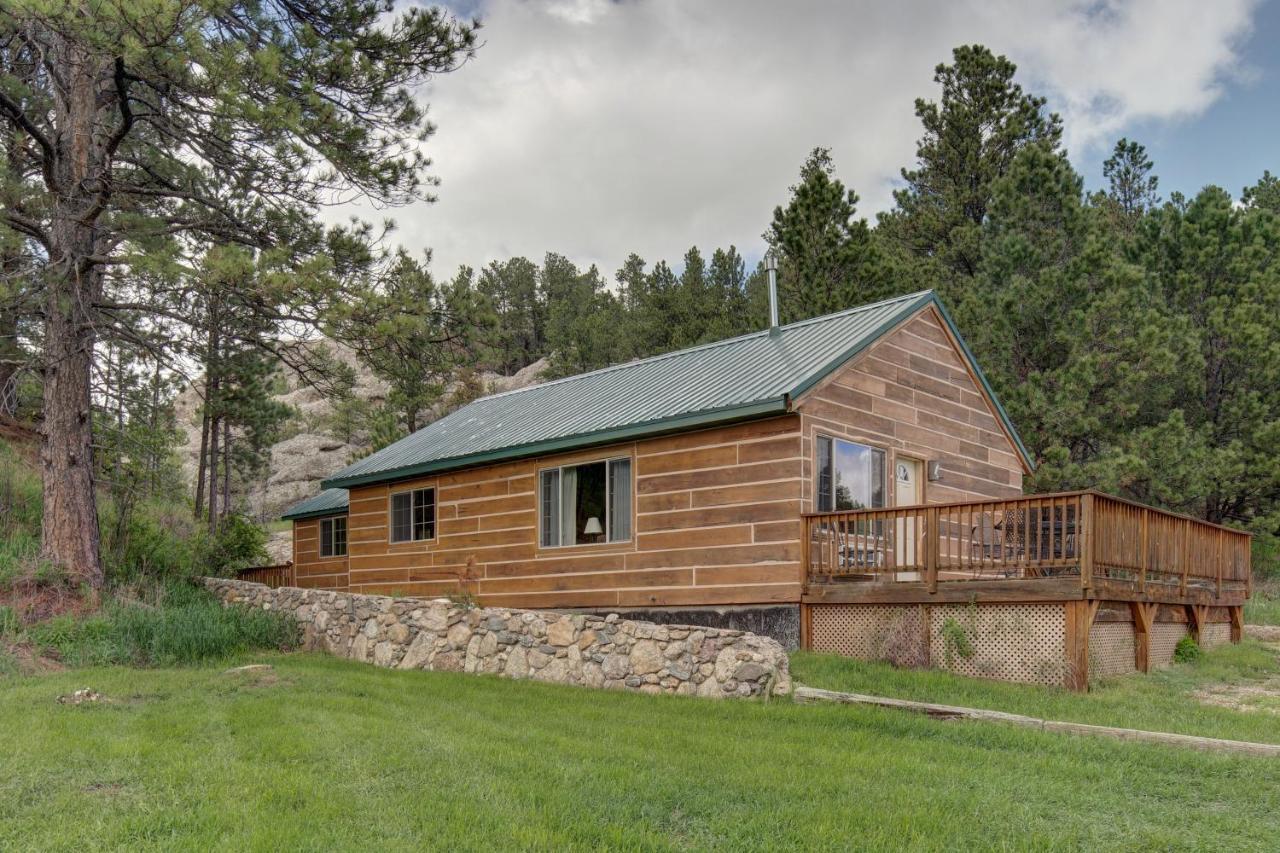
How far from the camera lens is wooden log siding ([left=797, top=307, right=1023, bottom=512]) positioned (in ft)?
39.2

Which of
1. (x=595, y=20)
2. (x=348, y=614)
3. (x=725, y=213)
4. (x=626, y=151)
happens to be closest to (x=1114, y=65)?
(x=595, y=20)

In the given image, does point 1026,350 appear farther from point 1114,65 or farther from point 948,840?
point 948,840

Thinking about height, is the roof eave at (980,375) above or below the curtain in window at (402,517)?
above

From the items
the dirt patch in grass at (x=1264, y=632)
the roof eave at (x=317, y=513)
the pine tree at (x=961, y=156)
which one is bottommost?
the dirt patch in grass at (x=1264, y=632)

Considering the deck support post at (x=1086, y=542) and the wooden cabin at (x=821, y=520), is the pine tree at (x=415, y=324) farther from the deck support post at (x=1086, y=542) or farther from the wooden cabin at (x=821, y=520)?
the deck support post at (x=1086, y=542)

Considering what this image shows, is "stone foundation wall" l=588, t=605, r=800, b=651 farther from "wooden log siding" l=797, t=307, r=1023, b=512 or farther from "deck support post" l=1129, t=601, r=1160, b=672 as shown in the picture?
"deck support post" l=1129, t=601, r=1160, b=672

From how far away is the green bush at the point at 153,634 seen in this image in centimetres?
1098

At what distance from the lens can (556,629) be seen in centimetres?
1057

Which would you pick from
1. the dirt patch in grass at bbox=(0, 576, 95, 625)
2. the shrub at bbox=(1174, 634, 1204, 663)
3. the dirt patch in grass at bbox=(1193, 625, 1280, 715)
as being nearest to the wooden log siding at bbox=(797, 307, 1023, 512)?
the shrub at bbox=(1174, 634, 1204, 663)

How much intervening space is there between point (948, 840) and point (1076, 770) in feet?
6.49

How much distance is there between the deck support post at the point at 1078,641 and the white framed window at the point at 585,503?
5334mm

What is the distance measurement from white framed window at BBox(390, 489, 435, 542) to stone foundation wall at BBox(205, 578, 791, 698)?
2.77 metres

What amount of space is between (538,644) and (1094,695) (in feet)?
17.9

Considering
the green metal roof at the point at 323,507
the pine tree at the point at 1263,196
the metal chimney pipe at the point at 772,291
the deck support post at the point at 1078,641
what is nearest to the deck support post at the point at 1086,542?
the deck support post at the point at 1078,641
